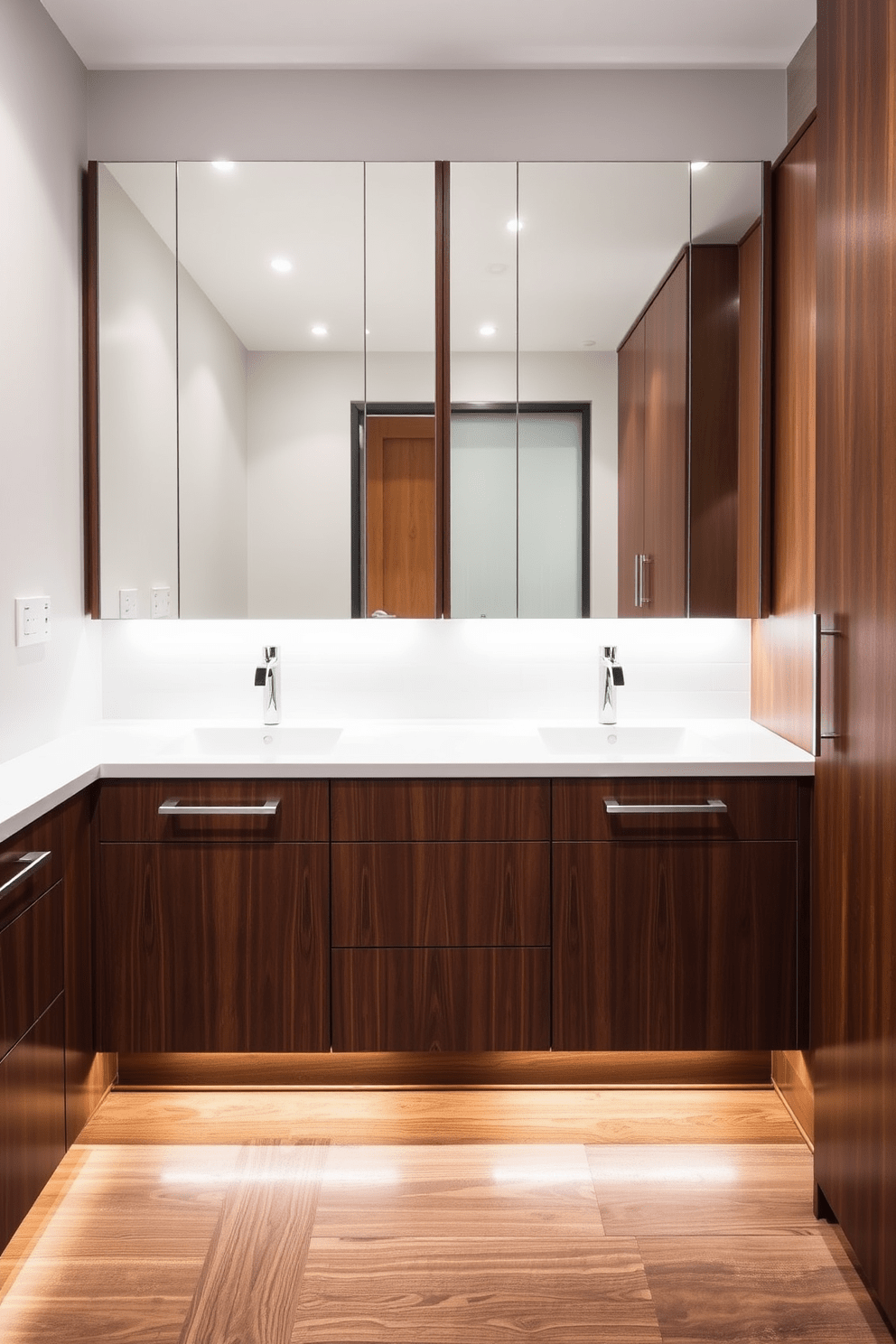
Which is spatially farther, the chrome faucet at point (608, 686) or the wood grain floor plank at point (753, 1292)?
the chrome faucet at point (608, 686)

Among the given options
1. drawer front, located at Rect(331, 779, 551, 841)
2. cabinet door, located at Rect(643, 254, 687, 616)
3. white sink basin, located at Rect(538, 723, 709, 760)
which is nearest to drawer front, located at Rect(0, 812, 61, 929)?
drawer front, located at Rect(331, 779, 551, 841)

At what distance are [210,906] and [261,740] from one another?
1.78 ft

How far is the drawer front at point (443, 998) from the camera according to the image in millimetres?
2227

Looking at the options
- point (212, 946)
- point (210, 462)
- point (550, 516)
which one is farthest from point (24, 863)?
point (550, 516)

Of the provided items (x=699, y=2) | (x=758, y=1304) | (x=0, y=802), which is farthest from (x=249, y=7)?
(x=758, y=1304)

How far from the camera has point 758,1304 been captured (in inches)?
67.1

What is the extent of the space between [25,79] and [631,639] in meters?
2.00

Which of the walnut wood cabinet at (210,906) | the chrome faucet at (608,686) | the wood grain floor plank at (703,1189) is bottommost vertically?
the wood grain floor plank at (703,1189)

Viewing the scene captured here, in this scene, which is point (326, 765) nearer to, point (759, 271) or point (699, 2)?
point (759, 271)

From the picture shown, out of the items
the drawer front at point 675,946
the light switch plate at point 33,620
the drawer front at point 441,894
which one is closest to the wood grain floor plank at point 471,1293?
the drawer front at point 675,946

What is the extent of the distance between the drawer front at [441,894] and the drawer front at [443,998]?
4 cm

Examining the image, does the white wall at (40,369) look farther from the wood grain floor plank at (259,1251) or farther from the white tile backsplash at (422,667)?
the wood grain floor plank at (259,1251)

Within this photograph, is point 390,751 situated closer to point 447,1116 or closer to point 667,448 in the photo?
point 447,1116

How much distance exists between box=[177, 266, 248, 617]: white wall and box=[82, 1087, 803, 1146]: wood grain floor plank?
1228 millimetres
